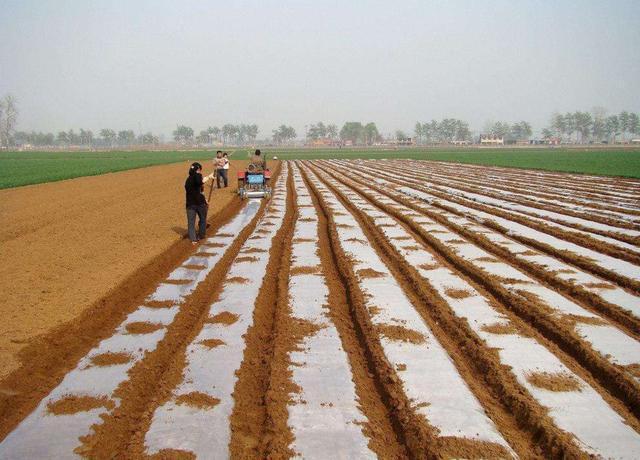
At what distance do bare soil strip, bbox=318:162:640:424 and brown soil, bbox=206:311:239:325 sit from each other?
340 cm

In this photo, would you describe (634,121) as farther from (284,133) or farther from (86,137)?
(86,137)

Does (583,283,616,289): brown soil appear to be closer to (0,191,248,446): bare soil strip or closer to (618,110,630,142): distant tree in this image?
(0,191,248,446): bare soil strip

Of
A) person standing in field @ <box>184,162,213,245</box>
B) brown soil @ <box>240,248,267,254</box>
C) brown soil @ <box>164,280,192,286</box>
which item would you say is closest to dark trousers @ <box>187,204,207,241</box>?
person standing in field @ <box>184,162,213,245</box>

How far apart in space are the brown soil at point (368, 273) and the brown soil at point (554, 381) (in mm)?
3359

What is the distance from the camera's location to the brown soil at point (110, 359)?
4689 millimetres

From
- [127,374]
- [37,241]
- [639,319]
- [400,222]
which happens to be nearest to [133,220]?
[37,241]

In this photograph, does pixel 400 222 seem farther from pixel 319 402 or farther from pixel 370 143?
pixel 370 143

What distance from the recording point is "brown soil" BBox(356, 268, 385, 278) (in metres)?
7.47

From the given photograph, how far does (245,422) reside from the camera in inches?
144

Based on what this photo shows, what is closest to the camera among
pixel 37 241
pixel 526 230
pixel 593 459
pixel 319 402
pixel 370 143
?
pixel 593 459

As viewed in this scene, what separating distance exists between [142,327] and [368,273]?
3454 mm

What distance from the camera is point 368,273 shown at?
25.0ft

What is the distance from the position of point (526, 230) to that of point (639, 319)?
18.2 ft

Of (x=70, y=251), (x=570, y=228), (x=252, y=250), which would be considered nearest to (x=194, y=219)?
(x=252, y=250)
